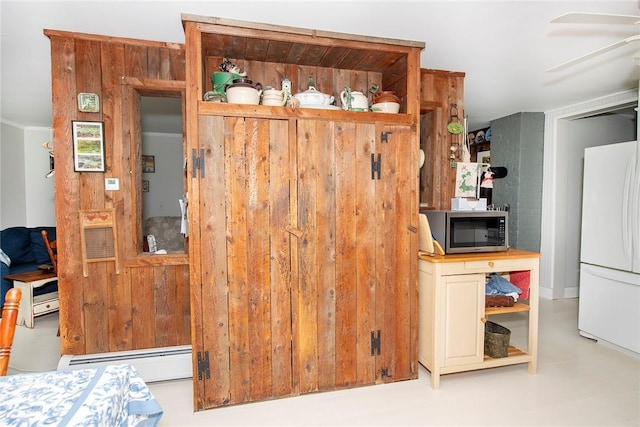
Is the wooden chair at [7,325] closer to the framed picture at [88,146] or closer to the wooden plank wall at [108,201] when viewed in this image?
the wooden plank wall at [108,201]

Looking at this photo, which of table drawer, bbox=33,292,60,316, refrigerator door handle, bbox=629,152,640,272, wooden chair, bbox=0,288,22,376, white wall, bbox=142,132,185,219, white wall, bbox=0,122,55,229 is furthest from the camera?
white wall, bbox=142,132,185,219

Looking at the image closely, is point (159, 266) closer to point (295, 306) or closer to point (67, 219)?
point (67, 219)

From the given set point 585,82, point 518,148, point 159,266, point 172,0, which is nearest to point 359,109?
point 172,0

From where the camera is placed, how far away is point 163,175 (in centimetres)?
657

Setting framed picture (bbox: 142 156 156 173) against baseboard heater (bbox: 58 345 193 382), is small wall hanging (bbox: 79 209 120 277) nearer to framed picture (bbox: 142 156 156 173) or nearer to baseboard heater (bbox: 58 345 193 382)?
baseboard heater (bbox: 58 345 193 382)

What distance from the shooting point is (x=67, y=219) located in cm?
259

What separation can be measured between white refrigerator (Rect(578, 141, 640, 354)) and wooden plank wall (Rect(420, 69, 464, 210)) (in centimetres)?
129

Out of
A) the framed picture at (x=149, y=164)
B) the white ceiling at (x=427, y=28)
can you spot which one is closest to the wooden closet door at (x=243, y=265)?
the white ceiling at (x=427, y=28)

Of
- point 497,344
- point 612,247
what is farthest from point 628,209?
point 497,344

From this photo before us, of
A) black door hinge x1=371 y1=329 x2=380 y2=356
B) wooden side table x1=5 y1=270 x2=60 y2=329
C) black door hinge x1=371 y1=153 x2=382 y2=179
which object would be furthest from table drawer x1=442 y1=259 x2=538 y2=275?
wooden side table x1=5 y1=270 x2=60 y2=329

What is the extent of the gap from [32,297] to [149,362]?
7.27 ft

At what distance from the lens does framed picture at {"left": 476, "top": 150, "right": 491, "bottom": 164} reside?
5.41 meters

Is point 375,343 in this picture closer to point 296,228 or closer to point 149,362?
point 296,228

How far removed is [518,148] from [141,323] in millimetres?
4812
